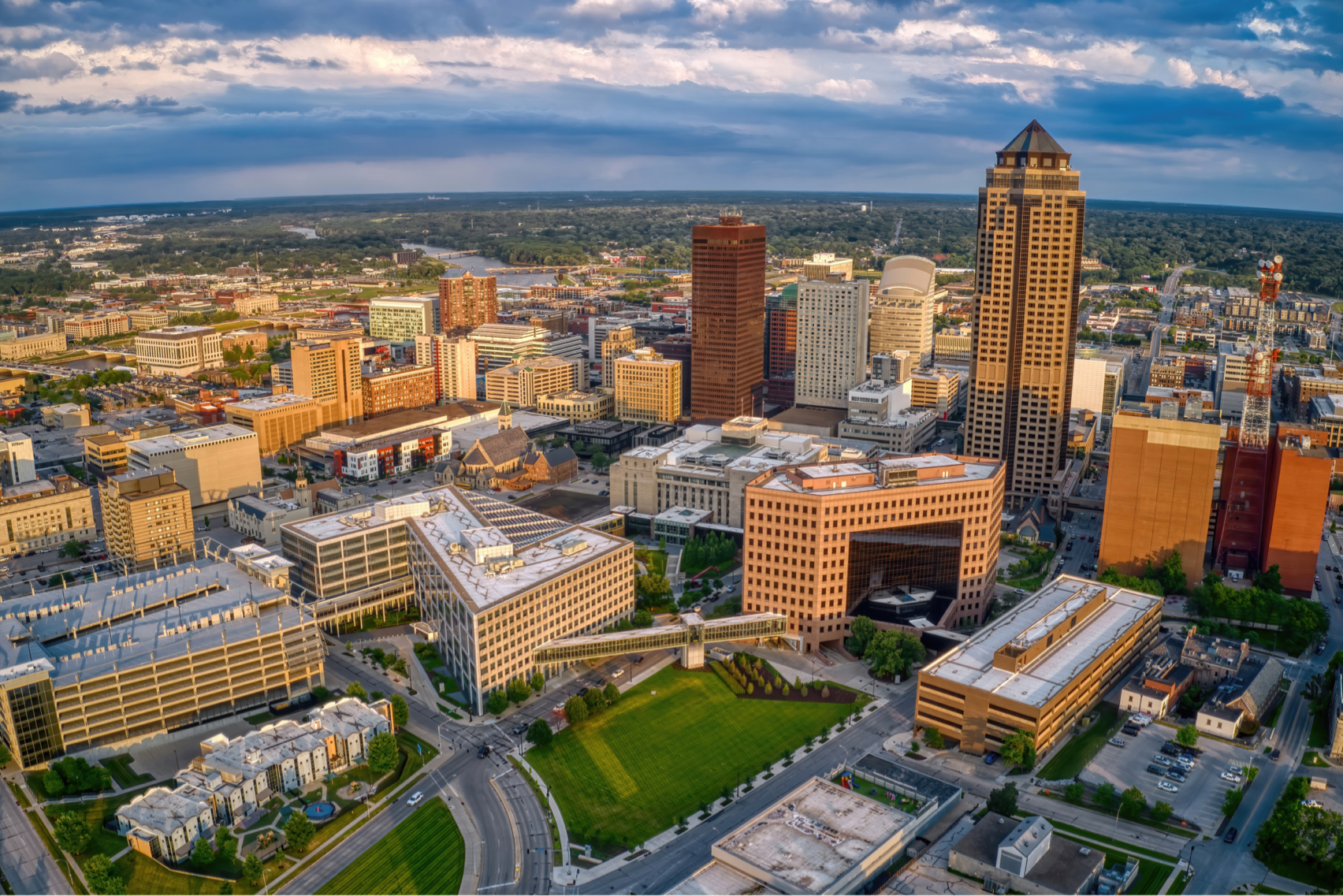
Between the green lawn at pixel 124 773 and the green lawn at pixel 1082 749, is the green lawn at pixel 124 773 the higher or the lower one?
the lower one

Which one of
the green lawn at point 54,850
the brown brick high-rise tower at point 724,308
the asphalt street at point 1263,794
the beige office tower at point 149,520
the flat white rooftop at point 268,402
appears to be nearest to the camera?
the green lawn at point 54,850

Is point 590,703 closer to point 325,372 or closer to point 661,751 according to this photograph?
point 661,751

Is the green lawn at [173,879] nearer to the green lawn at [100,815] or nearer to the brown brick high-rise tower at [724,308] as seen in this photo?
the green lawn at [100,815]

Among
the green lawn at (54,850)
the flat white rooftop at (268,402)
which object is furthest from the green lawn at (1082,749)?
the flat white rooftop at (268,402)

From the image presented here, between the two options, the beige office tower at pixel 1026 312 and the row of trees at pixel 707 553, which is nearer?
the row of trees at pixel 707 553

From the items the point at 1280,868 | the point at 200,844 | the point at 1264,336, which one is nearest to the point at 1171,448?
the point at 1264,336

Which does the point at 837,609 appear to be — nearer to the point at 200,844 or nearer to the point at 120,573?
the point at 200,844

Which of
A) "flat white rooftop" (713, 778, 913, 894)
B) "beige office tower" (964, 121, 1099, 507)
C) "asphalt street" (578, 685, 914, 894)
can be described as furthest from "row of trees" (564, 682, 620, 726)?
"beige office tower" (964, 121, 1099, 507)

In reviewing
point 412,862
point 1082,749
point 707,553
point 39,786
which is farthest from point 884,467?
point 39,786
